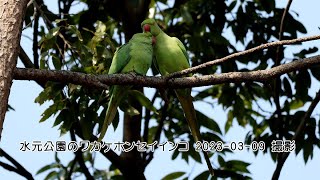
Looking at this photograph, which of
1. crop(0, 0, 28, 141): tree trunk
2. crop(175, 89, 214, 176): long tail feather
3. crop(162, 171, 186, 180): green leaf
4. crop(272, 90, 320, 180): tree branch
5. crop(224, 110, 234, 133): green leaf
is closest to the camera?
crop(0, 0, 28, 141): tree trunk

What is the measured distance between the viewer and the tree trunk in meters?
2.47

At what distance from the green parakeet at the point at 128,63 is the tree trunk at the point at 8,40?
1.09 meters

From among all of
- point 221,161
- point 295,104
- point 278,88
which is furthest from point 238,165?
point 295,104

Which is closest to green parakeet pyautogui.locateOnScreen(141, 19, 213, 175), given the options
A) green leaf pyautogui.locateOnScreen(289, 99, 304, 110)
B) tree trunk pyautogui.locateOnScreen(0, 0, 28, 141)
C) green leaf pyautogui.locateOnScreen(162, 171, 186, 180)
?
green leaf pyautogui.locateOnScreen(162, 171, 186, 180)

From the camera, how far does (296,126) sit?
16.3 ft

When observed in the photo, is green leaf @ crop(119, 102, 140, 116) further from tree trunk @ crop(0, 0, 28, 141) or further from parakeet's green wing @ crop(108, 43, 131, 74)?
tree trunk @ crop(0, 0, 28, 141)

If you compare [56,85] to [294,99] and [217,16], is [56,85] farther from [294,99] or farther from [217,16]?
[294,99]

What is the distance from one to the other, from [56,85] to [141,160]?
1290 millimetres

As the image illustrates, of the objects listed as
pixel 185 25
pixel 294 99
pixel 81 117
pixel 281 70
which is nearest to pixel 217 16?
pixel 185 25

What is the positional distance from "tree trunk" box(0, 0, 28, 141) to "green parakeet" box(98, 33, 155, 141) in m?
1.09

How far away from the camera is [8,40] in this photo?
101 inches

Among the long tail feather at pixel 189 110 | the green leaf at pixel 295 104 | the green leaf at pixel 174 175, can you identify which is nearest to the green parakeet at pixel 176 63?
the long tail feather at pixel 189 110

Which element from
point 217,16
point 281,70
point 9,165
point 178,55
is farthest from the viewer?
point 217,16

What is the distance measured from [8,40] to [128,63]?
4.29 feet
